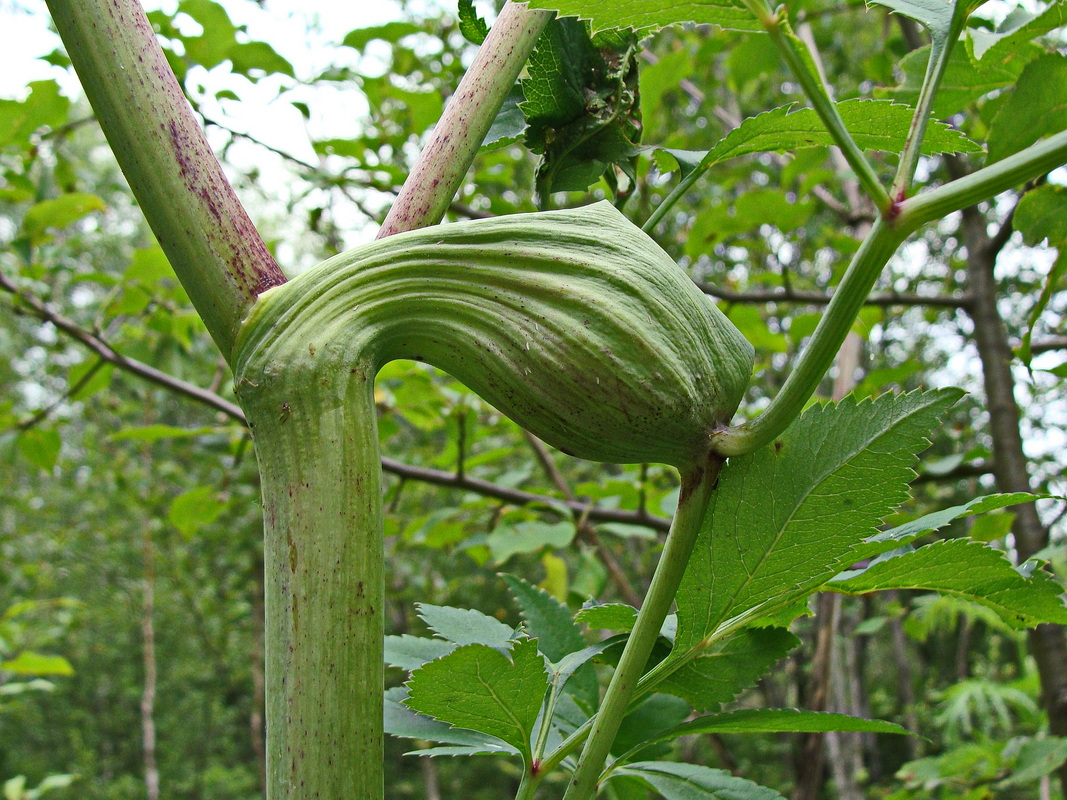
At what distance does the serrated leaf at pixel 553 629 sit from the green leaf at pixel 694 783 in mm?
85

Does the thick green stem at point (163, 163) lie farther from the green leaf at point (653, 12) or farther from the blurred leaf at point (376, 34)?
the blurred leaf at point (376, 34)

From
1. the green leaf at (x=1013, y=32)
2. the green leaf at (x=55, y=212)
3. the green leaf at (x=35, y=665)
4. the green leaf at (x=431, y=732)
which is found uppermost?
the green leaf at (x=55, y=212)

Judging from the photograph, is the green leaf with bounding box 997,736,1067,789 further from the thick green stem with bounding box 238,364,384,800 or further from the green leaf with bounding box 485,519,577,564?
the thick green stem with bounding box 238,364,384,800

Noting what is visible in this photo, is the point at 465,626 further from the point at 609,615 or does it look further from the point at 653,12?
the point at 653,12

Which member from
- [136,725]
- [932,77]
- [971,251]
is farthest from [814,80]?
[136,725]

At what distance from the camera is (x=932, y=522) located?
39 cm

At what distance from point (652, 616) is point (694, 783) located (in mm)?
165

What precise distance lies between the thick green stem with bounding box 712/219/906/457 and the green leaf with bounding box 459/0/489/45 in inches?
12.4

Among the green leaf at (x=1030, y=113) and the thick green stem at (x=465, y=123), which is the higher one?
the green leaf at (x=1030, y=113)

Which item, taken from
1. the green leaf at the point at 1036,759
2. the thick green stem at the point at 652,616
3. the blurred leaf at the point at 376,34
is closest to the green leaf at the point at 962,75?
the thick green stem at the point at 652,616

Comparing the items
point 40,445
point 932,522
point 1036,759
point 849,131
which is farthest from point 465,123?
point 40,445

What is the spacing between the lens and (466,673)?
1.25ft

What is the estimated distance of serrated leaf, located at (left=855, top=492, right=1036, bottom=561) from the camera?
37 centimetres

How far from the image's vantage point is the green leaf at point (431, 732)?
0.46m
